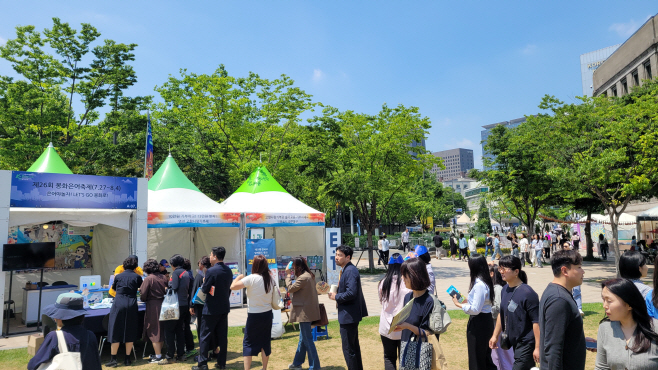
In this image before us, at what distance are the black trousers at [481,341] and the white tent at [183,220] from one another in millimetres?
8848

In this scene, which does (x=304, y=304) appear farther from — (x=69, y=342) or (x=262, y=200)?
(x=262, y=200)

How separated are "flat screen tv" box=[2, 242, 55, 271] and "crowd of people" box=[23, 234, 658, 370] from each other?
3.48m

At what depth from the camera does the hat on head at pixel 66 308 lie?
10.7ft

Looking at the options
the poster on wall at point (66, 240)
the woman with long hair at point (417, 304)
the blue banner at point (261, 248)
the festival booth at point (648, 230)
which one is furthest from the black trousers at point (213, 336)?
the festival booth at point (648, 230)

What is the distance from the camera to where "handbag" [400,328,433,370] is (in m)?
3.43

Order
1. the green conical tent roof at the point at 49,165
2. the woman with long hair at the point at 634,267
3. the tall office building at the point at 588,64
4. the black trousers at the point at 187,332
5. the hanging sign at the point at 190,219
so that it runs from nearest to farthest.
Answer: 1. the woman with long hair at the point at 634,267
2. the black trousers at the point at 187,332
3. the hanging sign at the point at 190,219
4. the green conical tent roof at the point at 49,165
5. the tall office building at the point at 588,64

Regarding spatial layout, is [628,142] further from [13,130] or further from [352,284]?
[13,130]

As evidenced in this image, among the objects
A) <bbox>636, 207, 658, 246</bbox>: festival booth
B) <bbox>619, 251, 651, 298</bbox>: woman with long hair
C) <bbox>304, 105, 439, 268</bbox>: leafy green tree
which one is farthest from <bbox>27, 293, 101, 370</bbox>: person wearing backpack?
<bbox>636, 207, 658, 246</bbox>: festival booth

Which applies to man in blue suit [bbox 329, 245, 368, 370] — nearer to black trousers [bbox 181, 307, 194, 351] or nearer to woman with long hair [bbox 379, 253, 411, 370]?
woman with long hair [bbox 379, 253, 411, 370]

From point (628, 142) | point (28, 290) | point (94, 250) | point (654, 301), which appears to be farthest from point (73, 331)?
point (628, 142)

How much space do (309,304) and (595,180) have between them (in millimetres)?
11625

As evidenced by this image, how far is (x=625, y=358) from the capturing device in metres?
2.48

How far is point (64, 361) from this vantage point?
9.88ft

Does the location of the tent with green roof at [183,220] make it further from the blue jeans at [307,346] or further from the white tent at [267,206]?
the blue jeans at [307,346]
